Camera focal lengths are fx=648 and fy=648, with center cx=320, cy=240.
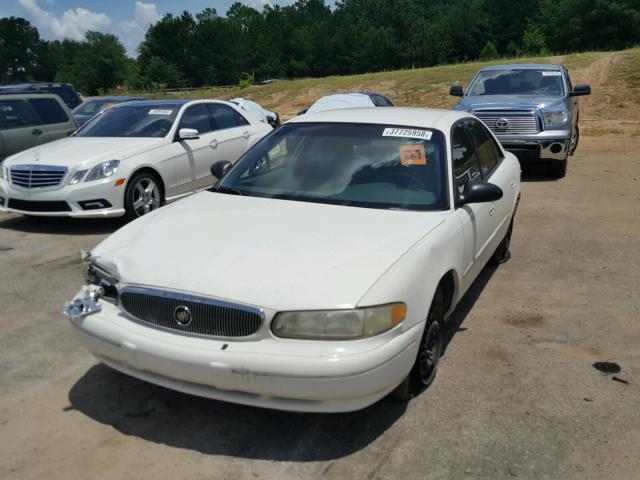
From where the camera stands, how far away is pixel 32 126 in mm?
10695

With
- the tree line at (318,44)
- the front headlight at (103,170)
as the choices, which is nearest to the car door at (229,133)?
the front headlight at (103,170)

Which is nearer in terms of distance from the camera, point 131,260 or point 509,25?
point 131,260

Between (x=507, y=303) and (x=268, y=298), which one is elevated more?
(x=268, y=298)

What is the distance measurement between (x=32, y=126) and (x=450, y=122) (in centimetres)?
828

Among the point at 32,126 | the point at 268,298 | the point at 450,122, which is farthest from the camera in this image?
the point at 32,126

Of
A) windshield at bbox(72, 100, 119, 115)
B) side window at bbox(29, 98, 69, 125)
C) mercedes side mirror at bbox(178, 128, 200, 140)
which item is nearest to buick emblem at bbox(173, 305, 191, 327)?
mercedes side mirror at bbox(178, 128, 200, 140)

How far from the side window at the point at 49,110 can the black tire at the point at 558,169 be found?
847 centimetres

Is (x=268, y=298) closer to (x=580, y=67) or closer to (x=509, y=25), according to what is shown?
(x=580, y=67)

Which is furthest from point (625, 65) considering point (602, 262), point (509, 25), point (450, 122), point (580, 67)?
point (509, 25)

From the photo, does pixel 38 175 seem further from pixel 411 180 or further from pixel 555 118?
pixel 555 118

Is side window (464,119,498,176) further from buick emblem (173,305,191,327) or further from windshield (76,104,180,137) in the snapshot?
windshield (76,104,180,137)

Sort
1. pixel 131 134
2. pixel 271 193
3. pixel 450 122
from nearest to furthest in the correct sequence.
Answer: pixel 271 193 → pixel 450 122 → pixel 131 134

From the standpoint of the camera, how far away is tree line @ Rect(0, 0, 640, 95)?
307 feet

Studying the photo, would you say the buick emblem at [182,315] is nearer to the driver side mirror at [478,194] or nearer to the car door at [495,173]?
the driver side mirror at [478,194]
